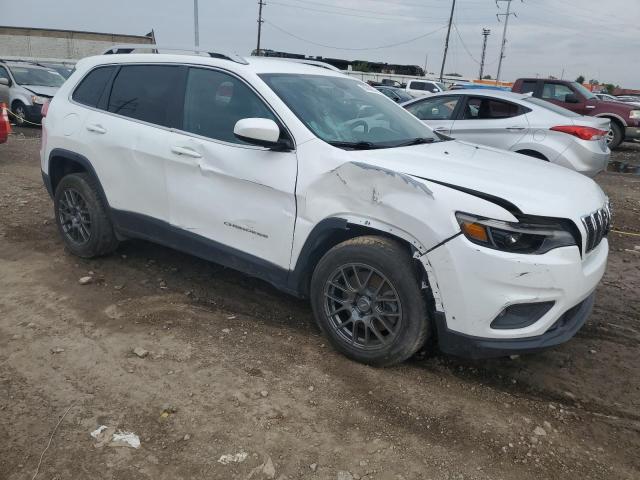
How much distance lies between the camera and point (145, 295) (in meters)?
4.26

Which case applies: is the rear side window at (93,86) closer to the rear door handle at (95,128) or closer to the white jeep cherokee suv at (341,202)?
the white jeep cherokee suv at (341,202)

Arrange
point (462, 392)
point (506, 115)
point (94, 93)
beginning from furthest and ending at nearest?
point (506, 115) → point (94, 93) → point (462, 392)

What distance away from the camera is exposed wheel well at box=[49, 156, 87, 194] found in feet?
15.9

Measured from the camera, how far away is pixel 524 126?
7.45 meters

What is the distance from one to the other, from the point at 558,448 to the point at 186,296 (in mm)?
2827

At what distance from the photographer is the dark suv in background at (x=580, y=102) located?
1393 cm

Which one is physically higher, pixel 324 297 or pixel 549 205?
pixel 549 205

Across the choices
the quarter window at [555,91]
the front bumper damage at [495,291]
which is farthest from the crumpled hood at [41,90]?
the front bumper damage at [495,291]

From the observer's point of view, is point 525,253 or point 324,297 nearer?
point 525,253

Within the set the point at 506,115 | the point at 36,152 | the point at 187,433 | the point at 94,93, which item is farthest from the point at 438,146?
the point at 36,152

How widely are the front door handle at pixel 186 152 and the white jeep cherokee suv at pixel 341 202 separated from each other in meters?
0.01

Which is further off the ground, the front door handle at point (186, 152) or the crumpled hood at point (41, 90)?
the front door handle at point (186, 152)

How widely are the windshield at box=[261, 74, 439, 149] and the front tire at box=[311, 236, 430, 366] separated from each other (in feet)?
2.41

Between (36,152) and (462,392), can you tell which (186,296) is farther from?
(36,152)
